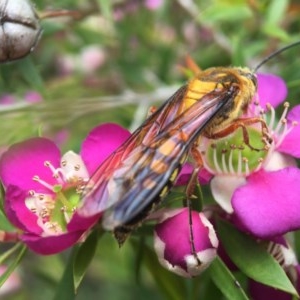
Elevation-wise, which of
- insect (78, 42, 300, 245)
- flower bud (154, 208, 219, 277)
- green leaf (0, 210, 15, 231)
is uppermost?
insect (78, 42, 300, 245)

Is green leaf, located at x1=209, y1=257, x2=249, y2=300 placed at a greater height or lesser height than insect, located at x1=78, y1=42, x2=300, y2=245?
lesser

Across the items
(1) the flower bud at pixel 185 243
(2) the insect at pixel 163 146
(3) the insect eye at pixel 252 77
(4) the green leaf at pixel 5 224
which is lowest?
(4) the green leaf at pixel 5 224

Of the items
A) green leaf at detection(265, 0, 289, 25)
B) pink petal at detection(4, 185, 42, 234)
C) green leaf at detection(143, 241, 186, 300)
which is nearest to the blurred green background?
green leaf at detection(265, 0, 289, 25)

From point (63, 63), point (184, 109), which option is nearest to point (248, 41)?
point (63, 63)

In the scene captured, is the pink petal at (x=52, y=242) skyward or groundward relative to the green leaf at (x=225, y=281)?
skyward

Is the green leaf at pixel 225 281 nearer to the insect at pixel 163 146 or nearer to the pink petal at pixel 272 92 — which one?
the insect at pixel 163 146

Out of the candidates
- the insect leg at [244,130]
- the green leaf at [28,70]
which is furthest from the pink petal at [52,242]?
the green leaf at [28,70]

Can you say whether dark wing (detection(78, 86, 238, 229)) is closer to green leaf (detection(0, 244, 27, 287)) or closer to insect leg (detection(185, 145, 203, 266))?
insect leg (detection(185, 145, 203, 266))
